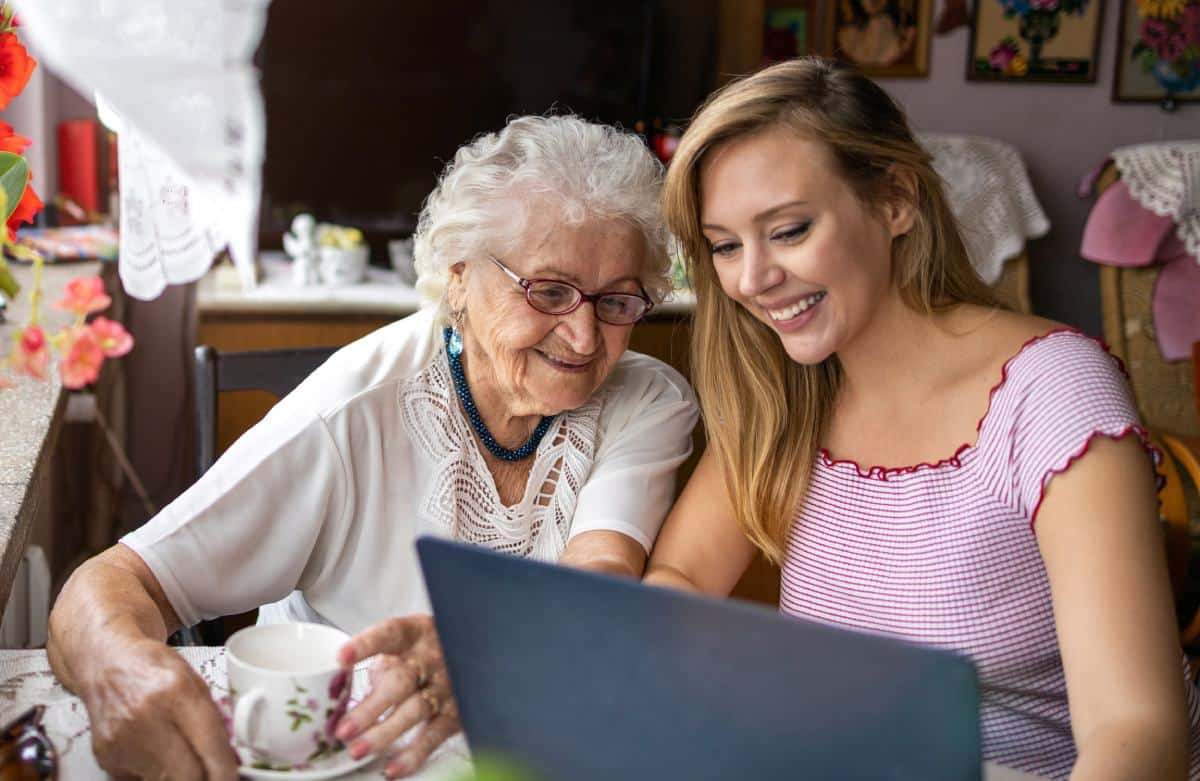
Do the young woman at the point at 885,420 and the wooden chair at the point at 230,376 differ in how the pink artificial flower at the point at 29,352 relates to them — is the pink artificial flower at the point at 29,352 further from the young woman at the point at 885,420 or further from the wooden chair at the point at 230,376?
the wooden chair at the point at 230,376

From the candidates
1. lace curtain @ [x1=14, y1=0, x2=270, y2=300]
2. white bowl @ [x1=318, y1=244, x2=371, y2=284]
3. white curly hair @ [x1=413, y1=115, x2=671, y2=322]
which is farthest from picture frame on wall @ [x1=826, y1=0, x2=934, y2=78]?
white curly hair @ [x1=413, y1=115, x2=671, y2=322]

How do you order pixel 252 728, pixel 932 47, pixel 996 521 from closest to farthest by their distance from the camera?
pixel 252 728, pixel 996 521, pixel 932 47

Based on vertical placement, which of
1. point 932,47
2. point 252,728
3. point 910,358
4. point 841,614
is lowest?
point 841,614

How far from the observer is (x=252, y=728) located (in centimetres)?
91

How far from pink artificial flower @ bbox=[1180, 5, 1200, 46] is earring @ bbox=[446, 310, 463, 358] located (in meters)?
3.25

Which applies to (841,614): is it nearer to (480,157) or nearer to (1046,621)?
(1046,621)

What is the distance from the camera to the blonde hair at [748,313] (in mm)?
1318

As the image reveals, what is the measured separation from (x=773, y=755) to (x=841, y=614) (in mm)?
679

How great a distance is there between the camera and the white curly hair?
1422mm

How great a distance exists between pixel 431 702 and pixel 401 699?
26 millimetres

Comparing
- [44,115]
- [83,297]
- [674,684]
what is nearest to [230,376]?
[83,297]

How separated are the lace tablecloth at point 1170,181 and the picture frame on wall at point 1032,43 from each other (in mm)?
453

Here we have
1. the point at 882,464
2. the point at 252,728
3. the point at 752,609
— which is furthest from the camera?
the point at 882,464

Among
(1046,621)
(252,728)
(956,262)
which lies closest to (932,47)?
(956,262)
